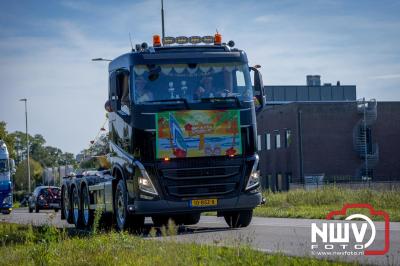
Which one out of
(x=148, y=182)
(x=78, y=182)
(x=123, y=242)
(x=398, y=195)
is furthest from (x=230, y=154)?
(x=398, y=195)

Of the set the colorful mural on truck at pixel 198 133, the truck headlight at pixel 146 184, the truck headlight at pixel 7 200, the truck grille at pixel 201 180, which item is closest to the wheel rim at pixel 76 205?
the truck headlight at pixel 146 184

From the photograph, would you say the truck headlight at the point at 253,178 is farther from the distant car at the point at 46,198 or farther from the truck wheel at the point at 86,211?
the distant car at the point at 46,198

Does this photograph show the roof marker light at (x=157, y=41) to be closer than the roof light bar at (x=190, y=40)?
Yes

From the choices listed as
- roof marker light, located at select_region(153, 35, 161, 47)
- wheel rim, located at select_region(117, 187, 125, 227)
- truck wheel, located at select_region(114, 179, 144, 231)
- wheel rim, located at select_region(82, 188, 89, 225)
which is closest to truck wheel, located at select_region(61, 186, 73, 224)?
wheel rim, located at select_region(82, 188, 89, 225)

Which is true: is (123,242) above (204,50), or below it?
below

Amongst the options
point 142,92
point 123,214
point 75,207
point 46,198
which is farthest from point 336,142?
point 142,92

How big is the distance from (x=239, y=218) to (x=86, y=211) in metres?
4.95

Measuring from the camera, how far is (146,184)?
16688mm

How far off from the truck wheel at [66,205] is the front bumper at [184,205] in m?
7.37

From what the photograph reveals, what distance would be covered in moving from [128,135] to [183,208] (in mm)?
1971

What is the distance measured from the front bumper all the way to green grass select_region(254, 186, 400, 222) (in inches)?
222

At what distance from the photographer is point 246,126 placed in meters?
17.2

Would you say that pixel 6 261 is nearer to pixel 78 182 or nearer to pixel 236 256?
pixel 236 256

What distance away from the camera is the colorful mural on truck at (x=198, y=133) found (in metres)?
16.8
